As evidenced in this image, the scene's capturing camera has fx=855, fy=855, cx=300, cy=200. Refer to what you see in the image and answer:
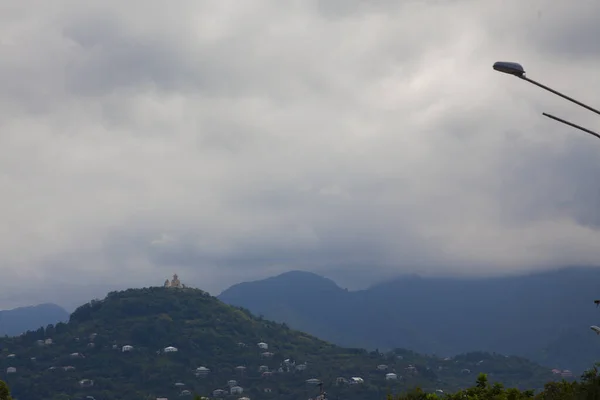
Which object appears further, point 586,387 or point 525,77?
point 586,387

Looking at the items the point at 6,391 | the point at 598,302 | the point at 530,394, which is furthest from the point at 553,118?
the point at 6,391

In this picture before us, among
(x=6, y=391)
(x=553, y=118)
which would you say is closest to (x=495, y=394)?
(x=553, y=118)

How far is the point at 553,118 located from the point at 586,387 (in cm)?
1461

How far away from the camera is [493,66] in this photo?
99.9 ft

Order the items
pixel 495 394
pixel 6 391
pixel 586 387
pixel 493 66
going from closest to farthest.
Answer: pixel 493 66 → pixel 586 387 → pixel 495 394 → pixel 6 391

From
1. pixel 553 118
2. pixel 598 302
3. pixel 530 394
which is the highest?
pixel 553 118

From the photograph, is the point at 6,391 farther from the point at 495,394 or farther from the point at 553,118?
the point at 553,118

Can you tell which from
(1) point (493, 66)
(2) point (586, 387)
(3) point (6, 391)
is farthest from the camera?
(3) point (6, 391)

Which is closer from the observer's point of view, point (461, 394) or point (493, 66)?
point (493, 66)

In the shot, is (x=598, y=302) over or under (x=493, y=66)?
under

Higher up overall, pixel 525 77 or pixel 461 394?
pixel 525 77

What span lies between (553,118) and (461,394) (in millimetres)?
51914

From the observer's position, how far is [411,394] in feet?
251

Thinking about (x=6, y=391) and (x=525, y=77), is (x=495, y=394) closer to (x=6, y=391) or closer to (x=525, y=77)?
(x=525, y=77)
